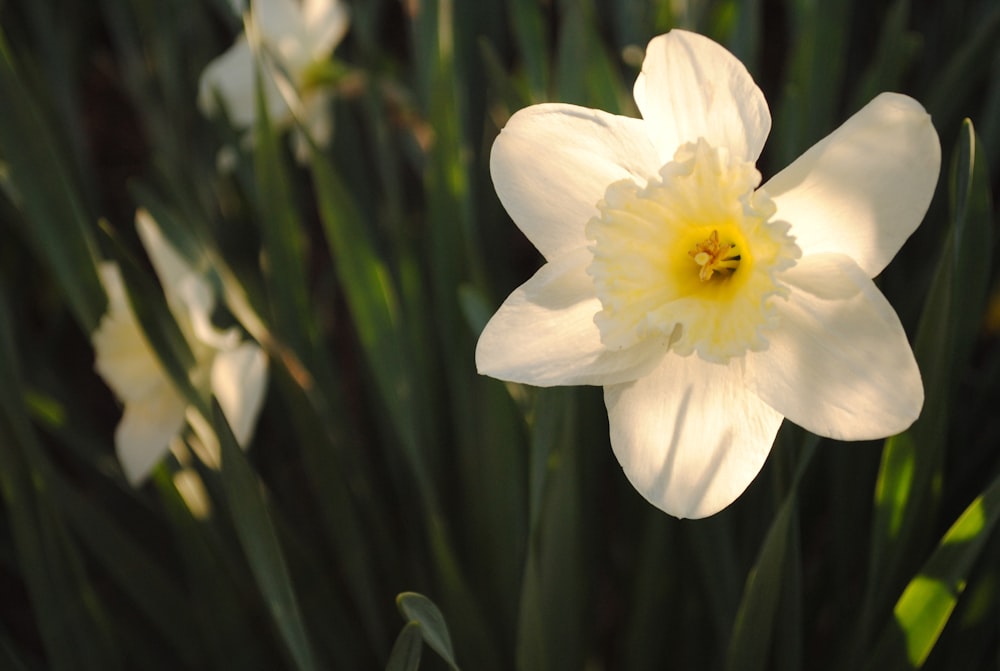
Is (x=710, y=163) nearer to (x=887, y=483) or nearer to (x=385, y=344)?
(x=887, y=483)

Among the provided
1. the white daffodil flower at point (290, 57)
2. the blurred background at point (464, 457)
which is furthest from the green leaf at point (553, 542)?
the white daffodil flower at point (290, 57)

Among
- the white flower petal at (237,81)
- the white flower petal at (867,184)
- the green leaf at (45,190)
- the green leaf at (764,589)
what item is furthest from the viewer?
the white flower petal at (237,81)

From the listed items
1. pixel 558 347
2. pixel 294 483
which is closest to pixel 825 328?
pixel 558 347

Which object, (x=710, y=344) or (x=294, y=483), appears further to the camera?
(x=294, y=483)

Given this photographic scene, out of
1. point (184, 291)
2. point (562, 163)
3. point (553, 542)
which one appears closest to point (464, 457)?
point (553, 542)

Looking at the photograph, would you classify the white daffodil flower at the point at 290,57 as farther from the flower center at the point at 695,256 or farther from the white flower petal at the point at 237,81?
the flower center at the point at 695,256

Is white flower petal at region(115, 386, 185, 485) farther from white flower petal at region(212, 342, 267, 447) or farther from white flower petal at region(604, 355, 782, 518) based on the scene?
white flower petal at region(604, 355, 782, 518)

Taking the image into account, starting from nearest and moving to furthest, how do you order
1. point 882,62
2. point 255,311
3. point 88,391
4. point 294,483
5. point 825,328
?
point 825,328 → point 882,62 → point 255,311 → point 294,483 → point 88,391
